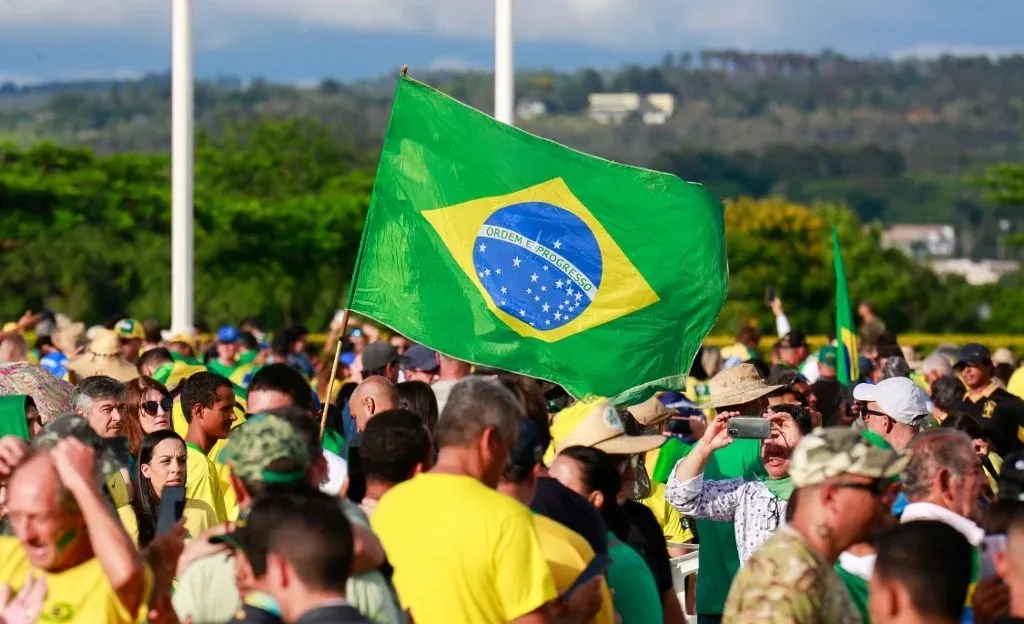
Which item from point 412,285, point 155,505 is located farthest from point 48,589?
point 412,285

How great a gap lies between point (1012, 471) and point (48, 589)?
3.23m

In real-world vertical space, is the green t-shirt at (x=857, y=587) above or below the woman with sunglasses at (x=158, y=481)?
above

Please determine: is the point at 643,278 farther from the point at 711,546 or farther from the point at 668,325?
the point at 711,546

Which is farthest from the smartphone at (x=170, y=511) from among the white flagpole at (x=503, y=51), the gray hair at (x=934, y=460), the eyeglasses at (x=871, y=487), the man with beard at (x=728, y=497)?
the white flagpole at (x=503, y=51)

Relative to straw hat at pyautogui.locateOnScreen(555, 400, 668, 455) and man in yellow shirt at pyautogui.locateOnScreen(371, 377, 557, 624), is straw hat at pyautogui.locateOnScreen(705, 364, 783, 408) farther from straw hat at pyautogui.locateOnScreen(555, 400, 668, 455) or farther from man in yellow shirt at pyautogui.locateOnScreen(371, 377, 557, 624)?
man in yellow shirt at pyautogui.locateOnScreen(371, 377, 557, 624)

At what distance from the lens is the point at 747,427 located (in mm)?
7301

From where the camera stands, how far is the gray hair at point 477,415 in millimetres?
5598

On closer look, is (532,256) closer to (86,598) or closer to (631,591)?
(631,591)

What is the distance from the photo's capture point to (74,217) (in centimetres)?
7356

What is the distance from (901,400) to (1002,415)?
327 cm

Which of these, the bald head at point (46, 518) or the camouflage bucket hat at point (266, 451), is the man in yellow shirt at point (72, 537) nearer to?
the bald head at point (46, 518)

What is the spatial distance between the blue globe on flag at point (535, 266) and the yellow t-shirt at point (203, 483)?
178 cm

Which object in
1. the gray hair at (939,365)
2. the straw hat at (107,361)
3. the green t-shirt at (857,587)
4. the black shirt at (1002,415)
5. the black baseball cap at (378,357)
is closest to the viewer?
the green t-shirt at (857,587)

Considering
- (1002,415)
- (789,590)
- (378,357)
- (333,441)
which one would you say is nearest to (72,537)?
(789,590)
